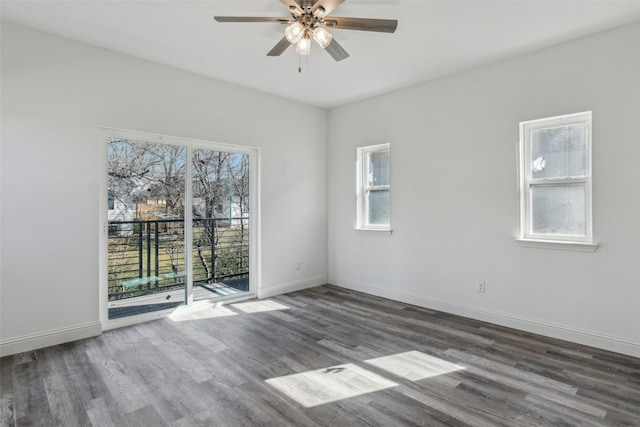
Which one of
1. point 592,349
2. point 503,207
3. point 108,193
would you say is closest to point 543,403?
point 592,349

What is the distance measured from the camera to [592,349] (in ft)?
9.83

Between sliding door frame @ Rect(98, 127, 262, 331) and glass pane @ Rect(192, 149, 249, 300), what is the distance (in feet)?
0.21

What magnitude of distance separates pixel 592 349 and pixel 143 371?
3.75m

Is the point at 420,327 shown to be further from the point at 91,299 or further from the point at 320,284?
the point at 91,299

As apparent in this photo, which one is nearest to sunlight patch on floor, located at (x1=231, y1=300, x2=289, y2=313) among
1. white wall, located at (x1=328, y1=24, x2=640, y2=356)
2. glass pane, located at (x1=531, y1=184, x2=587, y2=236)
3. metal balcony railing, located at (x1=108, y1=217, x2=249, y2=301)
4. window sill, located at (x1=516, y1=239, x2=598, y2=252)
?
metal balcony railing, located at (x1=108, y1=217, x2=249, y2=301)

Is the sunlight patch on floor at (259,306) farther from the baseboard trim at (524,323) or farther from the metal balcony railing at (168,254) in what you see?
the baseboard trim at (524,323)

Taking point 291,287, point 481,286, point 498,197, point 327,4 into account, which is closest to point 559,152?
point 498,197

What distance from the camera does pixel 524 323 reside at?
3.44 metres

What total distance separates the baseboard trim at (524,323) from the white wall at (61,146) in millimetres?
3105

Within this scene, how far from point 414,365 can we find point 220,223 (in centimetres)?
282

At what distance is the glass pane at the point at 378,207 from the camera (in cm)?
475

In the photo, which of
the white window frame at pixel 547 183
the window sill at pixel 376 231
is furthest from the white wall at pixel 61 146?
the white window frame at pixel 547 183

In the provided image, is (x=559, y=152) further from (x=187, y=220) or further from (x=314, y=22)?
(x=187, y=220)

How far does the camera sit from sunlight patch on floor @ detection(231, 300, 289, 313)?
417 cm
